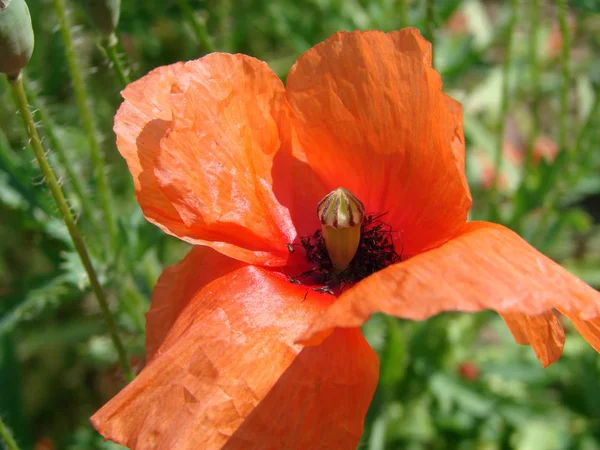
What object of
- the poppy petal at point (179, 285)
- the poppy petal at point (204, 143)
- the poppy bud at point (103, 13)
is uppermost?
the poppy bud at point (103, 13)

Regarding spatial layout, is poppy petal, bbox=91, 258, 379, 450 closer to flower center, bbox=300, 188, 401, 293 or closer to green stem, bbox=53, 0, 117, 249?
flower center, bbox=300, 188, 401, 293

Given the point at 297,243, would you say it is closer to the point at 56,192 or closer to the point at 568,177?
the point at 56,192

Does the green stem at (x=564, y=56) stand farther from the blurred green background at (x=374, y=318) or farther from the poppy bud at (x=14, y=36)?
the poppy bud at (x=14, y=36)

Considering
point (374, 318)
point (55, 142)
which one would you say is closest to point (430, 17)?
point (55, 142)

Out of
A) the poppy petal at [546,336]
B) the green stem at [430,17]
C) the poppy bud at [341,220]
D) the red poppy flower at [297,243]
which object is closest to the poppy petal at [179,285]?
the red poppy flower at [297,243]

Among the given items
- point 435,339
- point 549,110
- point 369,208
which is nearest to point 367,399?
point 369,208

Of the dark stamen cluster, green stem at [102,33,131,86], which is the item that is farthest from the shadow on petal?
green stem at [102,33,131,86]
